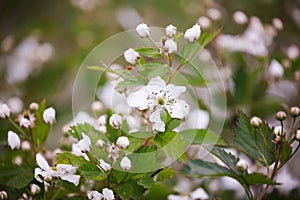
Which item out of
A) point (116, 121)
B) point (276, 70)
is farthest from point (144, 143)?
point (276, 70)

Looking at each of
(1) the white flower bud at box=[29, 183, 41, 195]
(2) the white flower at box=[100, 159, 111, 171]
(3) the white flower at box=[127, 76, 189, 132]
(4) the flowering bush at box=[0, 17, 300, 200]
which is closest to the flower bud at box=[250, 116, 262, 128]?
(4) the flowering bush at box=[0, 17, 300, 200]

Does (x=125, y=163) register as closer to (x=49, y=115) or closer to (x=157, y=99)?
(x=157, y=99)

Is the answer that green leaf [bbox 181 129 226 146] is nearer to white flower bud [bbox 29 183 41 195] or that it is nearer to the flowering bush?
the flowering bush

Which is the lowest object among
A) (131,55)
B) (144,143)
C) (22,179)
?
(22,179)

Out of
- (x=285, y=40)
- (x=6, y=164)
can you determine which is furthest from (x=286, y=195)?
(x=285, y=40)

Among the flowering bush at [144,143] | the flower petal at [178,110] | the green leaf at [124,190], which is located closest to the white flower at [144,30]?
the flowering bush at [144,143]

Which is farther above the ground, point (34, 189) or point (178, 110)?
point (178, 110)
